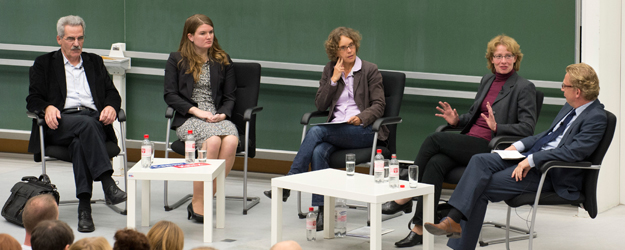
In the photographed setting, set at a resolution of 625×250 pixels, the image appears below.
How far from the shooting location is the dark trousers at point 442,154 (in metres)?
4.09

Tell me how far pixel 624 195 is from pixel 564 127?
1481mm

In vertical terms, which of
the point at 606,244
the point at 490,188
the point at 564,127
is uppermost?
the point at 564,127

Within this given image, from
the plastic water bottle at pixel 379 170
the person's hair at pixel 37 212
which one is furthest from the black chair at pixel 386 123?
the person's hair at pixel 37 212

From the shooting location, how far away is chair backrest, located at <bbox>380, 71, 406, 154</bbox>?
478 cm

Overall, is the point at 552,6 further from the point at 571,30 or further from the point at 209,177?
the point at 209,177

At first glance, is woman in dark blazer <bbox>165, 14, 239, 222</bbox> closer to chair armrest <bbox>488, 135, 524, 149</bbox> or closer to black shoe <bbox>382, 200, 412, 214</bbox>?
black shoe <bbox>382, 200, 412, 214</bbox>

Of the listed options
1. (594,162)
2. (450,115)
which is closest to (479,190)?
(594,162)

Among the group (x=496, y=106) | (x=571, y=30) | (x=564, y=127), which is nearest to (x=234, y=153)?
(x=496, y=106)

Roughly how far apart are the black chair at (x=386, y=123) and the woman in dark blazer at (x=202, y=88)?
1.82 ft

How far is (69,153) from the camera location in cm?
454

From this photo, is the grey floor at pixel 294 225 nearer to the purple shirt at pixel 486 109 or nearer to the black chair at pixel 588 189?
the black chair at pixel 588 189

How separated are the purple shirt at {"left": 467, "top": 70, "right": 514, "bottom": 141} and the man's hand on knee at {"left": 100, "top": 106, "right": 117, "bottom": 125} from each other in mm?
2285

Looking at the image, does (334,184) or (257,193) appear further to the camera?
(257,193)

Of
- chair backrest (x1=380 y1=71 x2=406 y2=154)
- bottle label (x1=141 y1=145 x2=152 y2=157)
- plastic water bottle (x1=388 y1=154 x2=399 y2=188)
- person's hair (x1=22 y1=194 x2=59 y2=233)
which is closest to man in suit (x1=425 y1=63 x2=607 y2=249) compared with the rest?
plastic water bottle (x1=388 y1=154 x2=399 y2=188)
